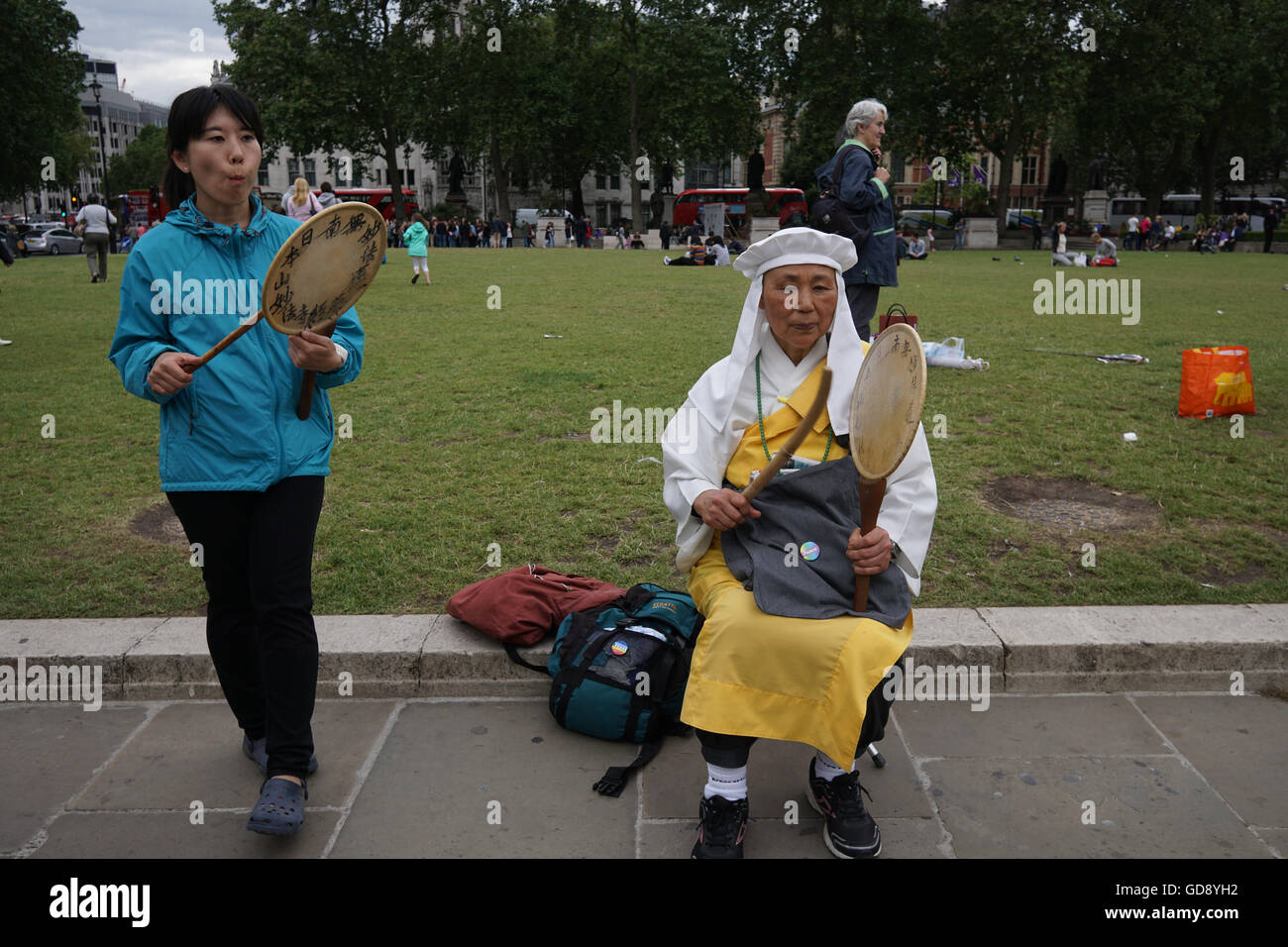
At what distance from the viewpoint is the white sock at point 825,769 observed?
2996 millimetres

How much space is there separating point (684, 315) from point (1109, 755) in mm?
11167

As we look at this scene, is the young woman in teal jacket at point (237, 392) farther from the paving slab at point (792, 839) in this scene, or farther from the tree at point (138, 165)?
the tree at point (138, 165)

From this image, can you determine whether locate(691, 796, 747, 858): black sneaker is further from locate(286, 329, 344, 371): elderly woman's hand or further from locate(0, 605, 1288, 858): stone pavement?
locate(286, 329, 344, 371): elderly woman's hand

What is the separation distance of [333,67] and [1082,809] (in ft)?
164

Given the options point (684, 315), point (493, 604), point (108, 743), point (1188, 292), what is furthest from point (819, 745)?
point (1188, 292)

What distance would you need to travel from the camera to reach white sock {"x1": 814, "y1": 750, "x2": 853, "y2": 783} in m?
3.00

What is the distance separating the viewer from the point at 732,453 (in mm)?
3172

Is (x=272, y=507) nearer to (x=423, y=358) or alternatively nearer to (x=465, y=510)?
(x=465, y=510)

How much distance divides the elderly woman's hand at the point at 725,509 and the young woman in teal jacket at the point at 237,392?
110cm

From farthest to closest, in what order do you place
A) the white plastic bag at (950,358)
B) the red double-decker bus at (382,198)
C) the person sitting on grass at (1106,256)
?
the red double-decker bus at (382,198) < the person sitting on grass at (1106,256) < the white plastic bag at (950,358)

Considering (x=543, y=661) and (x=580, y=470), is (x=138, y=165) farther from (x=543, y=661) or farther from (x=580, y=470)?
(x=543, y=661)

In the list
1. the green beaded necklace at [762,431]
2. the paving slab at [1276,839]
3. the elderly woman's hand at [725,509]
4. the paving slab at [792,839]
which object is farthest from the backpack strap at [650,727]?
the paving slab at [1276,839]

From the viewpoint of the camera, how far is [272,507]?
294 cm

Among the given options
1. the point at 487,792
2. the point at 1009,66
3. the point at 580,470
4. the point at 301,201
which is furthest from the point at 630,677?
the point at 1009,66
